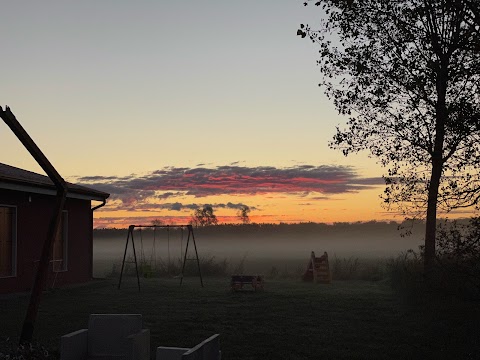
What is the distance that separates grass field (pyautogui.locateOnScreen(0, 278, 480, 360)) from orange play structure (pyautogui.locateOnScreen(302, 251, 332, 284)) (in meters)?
3.60

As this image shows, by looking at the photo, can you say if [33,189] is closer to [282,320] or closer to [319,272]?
[282,320]

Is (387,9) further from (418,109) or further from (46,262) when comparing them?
(46,262)

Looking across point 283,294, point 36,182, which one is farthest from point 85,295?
point 283,294

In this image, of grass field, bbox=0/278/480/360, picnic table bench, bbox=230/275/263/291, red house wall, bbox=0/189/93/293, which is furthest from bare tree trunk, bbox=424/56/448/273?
red house wall, bbox=0/189/93/293

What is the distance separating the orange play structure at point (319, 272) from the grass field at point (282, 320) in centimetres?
360

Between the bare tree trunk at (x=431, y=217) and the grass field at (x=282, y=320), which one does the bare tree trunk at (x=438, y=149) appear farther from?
the grass field at (x=282, y=320)

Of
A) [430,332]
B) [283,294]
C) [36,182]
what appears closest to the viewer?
[430,332]

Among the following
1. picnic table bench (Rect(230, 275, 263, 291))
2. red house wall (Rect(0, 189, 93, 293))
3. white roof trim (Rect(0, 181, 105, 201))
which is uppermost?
white roof trim (Rect(0, 181, 105, 201))

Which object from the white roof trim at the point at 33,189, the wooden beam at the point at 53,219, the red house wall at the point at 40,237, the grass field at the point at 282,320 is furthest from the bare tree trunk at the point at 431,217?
the red house wall at the point at 40,237

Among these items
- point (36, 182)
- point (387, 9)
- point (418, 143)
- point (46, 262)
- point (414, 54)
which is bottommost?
point (46, 262)

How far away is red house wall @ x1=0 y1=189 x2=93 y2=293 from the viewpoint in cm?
1697

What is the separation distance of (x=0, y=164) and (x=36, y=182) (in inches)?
155

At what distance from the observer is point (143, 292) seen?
727 inches

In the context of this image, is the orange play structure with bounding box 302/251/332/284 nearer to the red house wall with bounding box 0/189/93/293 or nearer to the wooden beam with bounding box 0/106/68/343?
the red house wall with bounding box 0/189/93/293
